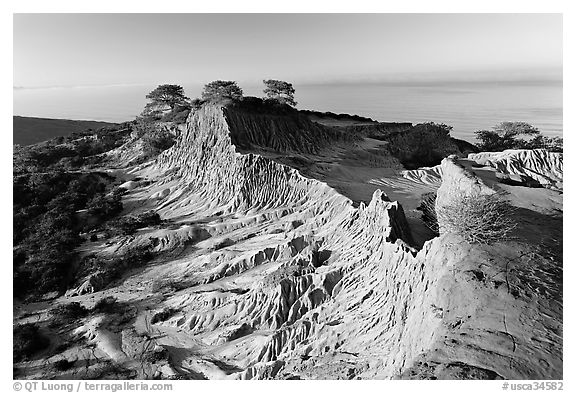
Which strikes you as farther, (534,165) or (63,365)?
(534,165)

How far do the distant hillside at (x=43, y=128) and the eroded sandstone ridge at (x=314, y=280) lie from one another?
36.1m

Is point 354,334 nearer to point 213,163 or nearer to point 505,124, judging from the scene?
point 213,163

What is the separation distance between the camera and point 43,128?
5750 cm

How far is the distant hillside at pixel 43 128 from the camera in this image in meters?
52.7

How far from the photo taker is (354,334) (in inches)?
411

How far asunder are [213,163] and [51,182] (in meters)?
13.8

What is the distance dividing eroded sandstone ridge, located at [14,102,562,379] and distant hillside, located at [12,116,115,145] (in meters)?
36.1

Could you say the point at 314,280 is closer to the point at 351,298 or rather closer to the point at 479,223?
the point at 351,298

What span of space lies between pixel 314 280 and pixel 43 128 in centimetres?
6073

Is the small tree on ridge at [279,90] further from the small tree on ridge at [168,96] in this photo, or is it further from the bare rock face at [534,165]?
the bare rock face at [534,165]

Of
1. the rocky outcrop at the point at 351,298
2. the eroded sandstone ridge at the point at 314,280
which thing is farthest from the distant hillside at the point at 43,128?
the rocky outcrop at the point at 351,298

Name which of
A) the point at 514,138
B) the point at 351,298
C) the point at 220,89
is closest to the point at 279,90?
the point at 220,89

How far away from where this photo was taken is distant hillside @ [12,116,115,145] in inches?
2074
